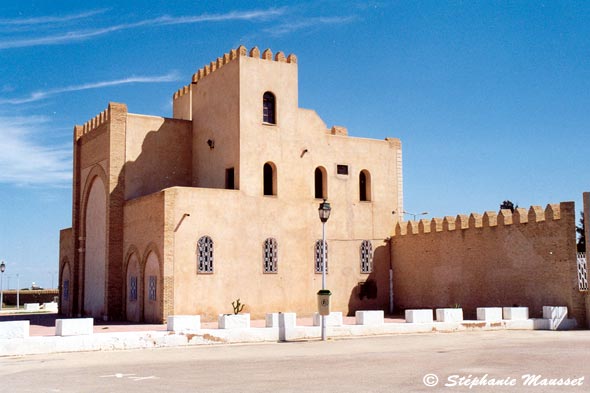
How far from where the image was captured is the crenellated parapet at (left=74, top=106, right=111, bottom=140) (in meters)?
27.8

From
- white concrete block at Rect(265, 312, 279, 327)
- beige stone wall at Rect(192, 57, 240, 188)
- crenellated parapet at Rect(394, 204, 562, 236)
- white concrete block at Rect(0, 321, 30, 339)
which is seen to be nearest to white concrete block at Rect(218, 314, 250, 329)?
white concrete block at Rect(265, 312, 279, 327)

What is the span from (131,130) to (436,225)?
11757 mm

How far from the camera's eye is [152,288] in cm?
2434

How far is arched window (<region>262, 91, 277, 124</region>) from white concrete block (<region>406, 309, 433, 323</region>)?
9.44m

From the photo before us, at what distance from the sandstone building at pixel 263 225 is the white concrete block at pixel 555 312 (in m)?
0.43

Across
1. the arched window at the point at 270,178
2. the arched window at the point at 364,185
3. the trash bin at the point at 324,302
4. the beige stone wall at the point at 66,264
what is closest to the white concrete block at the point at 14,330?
the trash bin at the point at 324,302

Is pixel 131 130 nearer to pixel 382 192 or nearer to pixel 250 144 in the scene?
pixel 250 144

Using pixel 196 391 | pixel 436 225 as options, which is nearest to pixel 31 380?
pixel 196 391

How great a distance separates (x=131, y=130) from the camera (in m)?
27.4

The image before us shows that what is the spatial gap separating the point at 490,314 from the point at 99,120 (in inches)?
651

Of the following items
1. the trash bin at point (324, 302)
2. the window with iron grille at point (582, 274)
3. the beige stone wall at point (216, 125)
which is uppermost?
the beige stone wall at point (216, 125)

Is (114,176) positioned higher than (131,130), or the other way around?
(131,130)

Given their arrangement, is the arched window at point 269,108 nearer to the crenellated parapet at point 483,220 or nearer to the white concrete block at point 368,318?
the crenellated parapet at point 483,220

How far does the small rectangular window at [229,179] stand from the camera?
→ 26500 millimetres
